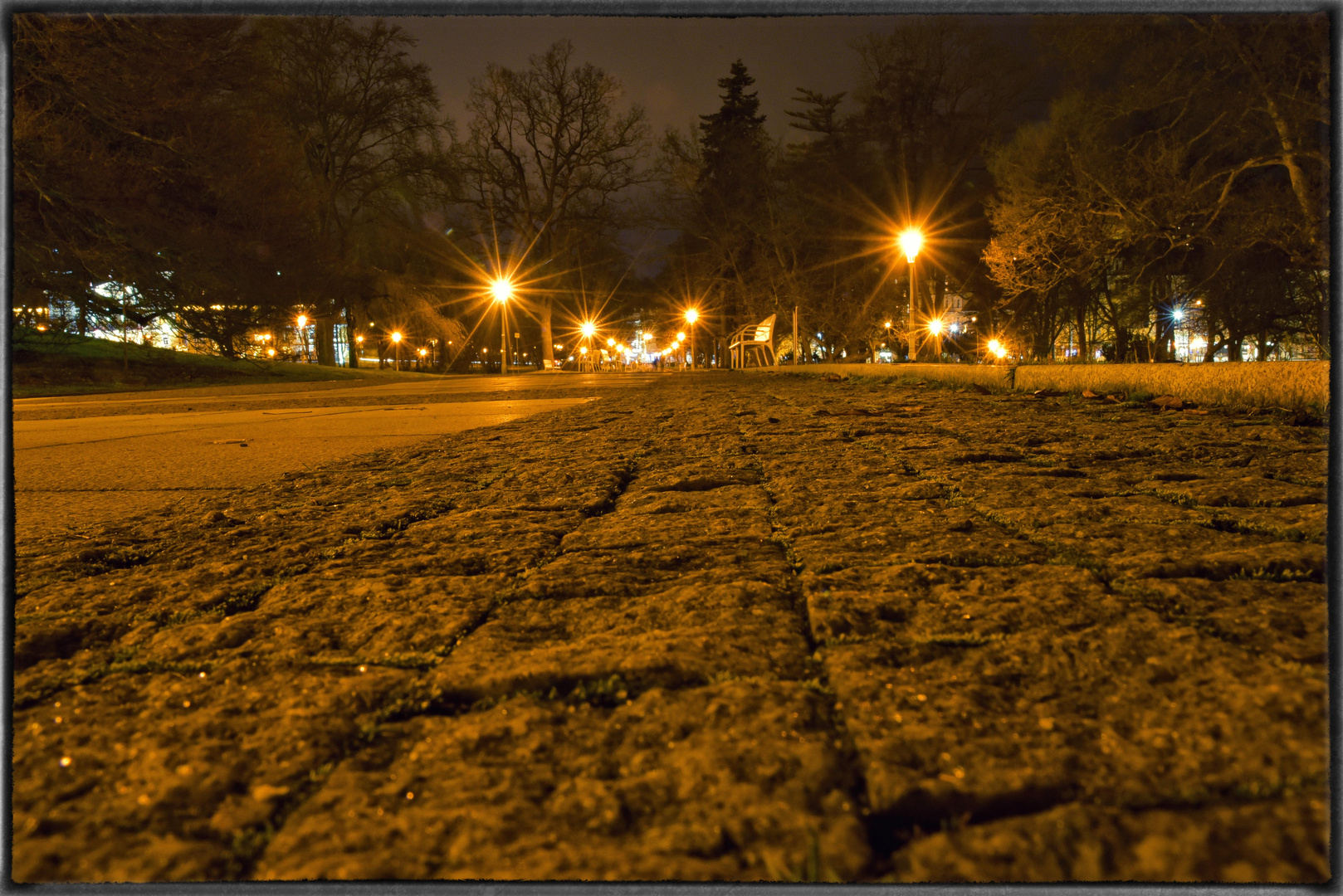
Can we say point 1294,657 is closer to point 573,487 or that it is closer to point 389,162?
point 573,487

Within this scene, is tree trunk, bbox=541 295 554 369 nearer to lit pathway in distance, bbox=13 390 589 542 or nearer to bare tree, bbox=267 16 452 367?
bare tree, bbox=267 16 452 367

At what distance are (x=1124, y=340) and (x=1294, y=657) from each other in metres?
38.9

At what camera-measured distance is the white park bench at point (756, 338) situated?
28109mm

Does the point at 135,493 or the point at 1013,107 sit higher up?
the point at 1013,107

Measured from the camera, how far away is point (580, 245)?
4169 centimetres

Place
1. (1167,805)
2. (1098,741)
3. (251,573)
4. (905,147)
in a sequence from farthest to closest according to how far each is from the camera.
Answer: (905,147), (251,573), (1098,741), (1167,805)

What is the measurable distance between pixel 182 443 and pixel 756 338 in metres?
24.9

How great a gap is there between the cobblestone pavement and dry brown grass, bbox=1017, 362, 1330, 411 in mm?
2849

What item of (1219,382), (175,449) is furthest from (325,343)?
(1219,382)

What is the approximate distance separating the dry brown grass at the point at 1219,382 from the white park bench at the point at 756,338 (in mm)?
21104

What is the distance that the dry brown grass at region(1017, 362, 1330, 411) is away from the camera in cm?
449

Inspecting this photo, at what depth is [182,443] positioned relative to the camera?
4.55 metres

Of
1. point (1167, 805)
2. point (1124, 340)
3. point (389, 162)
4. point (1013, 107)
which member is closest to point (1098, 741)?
point (1167, 805)

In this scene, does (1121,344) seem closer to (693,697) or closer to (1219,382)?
(1219,382)
